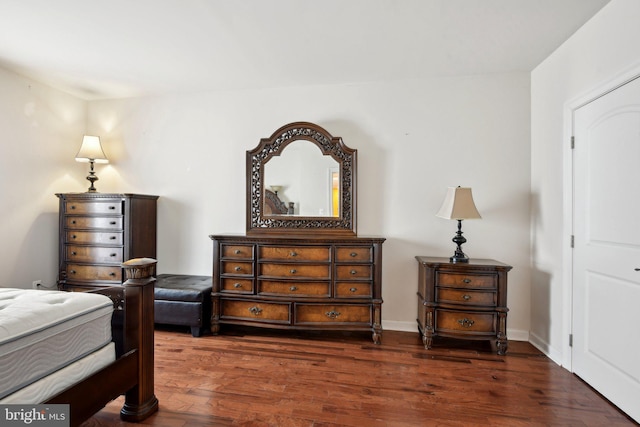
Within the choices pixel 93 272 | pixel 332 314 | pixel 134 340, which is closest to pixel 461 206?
pixel 332 314

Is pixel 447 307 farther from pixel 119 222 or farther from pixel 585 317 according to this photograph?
pixel 119 222

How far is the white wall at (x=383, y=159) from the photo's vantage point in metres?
3.02

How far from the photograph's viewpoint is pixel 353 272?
2.86 meters

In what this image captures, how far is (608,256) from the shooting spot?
2.00 m

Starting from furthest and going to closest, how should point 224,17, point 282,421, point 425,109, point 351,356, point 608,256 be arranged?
point 425,109 → point 351,356 → point 224,17 → point 608,256 → point 282,421

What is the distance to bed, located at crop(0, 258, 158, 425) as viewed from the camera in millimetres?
1209

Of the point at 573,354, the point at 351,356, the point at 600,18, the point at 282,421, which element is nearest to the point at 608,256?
the point at 573,354

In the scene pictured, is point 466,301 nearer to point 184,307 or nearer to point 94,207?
point 184,307

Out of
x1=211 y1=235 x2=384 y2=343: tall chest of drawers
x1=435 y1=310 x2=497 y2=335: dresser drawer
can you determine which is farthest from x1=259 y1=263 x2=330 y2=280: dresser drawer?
x1=435 y1=310 x2=497 y2=335: dresser drawer

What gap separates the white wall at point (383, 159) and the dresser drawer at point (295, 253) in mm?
611

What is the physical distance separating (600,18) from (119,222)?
441 cm

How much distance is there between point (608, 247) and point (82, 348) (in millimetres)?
3109

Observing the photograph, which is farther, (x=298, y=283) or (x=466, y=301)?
(x=298, y=283)
